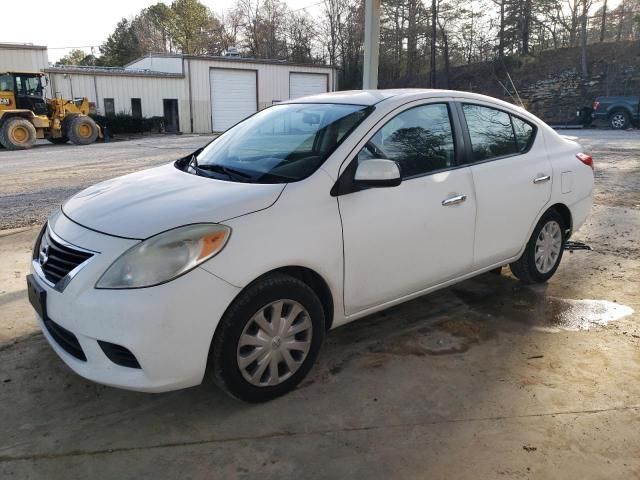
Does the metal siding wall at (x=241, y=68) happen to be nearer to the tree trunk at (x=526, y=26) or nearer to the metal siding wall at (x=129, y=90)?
the metal siding wall at (x=129, y=90)

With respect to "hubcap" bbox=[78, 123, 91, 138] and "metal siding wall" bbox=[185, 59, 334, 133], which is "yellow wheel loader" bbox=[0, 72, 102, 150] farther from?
"metal siding wall" bbox=[185, 59, 334, 133]

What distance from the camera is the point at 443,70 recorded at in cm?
3791

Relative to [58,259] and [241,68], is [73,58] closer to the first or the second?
[241,68]

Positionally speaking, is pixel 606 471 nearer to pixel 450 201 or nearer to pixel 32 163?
pixel 450 201

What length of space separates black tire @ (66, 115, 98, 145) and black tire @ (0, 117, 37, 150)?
Result: 5.66ft

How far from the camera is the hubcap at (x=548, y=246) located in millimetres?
4480

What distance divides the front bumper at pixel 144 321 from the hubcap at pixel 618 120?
956 inches

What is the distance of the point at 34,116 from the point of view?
824 inches

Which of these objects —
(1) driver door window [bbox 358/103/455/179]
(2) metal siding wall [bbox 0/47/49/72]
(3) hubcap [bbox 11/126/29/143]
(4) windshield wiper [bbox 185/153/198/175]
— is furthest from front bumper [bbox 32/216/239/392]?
(2) metal siding wall [bbox 0/47/49/72]

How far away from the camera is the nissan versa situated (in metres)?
2.54

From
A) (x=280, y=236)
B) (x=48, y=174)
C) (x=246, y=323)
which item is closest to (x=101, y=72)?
(x=48, y=174)

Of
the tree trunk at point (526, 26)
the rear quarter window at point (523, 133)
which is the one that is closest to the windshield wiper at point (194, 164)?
the rear quarter window at point (523, 133)

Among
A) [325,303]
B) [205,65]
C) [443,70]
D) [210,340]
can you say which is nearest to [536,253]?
[325,303]

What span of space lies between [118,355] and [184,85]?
1249 inches
